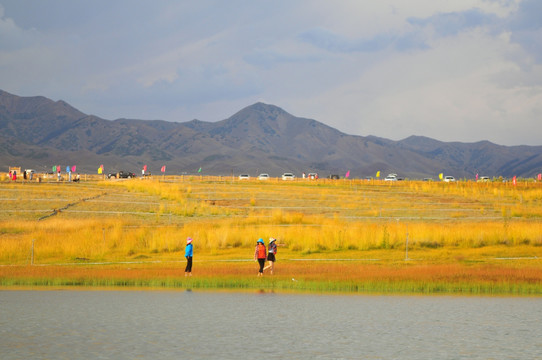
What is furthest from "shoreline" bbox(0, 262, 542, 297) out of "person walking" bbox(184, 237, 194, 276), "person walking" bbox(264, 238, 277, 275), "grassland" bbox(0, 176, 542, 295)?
"person walking" bbox(264, 238, 277, 275)

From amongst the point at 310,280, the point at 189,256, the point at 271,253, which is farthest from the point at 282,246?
the point at 189,256

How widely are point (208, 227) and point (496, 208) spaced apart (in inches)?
1063

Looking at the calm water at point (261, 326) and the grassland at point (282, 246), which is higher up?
the grassland at point (282, 246)

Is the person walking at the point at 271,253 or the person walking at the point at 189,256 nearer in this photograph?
the person walking at the point at 271,253

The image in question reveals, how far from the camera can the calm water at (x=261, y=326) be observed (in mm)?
16906

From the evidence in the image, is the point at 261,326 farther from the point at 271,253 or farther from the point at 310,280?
the point at 271,253

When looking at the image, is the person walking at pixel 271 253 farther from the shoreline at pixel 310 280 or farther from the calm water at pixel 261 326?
the calm water at pixel 261 326

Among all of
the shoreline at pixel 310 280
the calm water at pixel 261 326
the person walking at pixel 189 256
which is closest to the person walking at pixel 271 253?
the shoreline at pixel 310 280

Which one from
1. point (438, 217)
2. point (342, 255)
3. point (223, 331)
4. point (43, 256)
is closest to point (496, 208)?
point (438, 217)

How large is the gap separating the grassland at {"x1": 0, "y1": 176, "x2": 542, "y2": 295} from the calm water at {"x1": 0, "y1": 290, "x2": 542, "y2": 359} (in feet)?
7.80

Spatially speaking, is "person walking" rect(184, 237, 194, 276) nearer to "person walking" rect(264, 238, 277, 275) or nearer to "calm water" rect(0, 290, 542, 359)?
"calm water" rect(0, 290, 542, 359)

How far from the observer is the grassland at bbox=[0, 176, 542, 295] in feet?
91.1

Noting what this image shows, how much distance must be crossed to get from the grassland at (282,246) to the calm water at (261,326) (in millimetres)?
2379

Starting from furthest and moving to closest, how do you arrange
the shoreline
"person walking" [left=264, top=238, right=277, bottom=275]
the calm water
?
"person walking" [left=264, top=238, right=277, bottom=275] < the shoreline < the calm water
